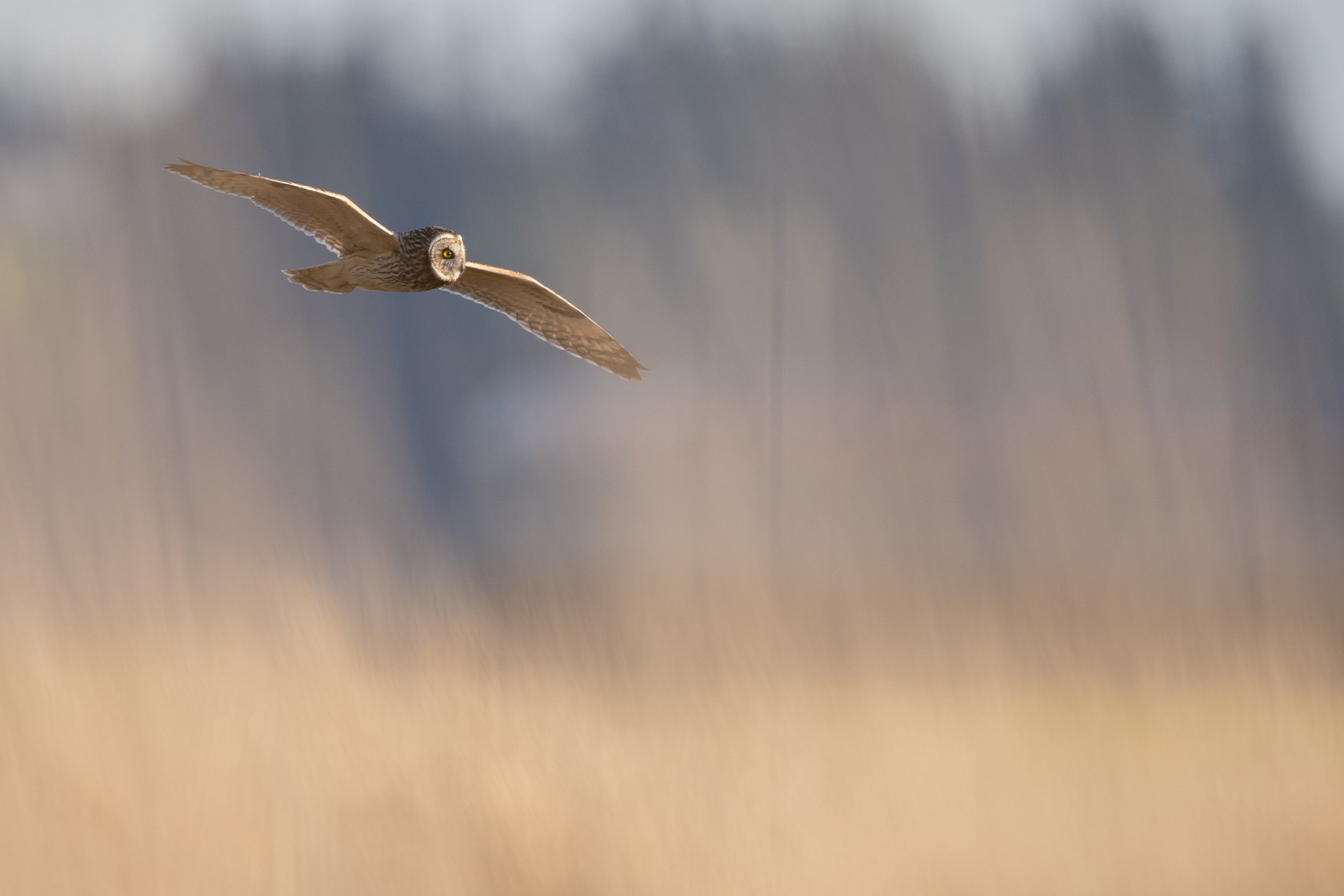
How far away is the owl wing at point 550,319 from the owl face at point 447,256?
2.08 feet

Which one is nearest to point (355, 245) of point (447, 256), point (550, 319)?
point (447, 256)

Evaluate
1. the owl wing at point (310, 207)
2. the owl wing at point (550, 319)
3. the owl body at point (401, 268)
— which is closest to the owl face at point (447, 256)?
the owl body at point (401, 268)

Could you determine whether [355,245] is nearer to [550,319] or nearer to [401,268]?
[401,268]

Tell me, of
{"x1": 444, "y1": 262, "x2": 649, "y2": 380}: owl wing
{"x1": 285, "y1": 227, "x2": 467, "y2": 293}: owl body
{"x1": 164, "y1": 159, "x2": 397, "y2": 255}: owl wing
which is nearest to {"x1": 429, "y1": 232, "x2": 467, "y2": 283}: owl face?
{"x1": 285, "y1": 227, "x2": 467, "y2": 293}: owl body

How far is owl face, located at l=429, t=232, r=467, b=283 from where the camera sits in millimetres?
4230

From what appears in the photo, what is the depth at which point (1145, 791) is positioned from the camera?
24.9 ft

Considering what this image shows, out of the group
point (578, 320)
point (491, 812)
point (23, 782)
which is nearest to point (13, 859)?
point (23, 782)

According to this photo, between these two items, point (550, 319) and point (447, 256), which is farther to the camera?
point (550, 319)

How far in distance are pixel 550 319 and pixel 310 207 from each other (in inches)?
51.2

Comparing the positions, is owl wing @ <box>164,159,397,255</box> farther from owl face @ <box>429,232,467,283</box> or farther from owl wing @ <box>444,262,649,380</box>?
→ owl wing @ <box>444,262,649,380</box>

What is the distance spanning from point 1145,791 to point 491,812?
4909 mm

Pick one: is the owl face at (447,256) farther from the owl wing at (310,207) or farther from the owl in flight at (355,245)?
the owl wing at (310,207)

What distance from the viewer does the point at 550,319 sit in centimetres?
516

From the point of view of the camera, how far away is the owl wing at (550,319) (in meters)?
5.05
